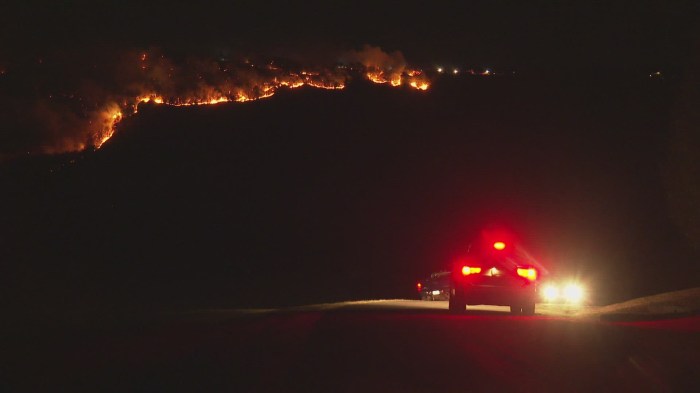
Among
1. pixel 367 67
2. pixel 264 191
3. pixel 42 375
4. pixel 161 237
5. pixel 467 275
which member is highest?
pixel 367 67

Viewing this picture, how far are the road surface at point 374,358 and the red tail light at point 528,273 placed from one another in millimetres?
4631

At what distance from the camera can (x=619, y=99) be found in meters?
55.9

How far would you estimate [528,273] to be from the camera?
1967 centimetres

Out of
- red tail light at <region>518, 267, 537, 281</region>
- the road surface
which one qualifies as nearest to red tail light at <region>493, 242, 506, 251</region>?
red tail light at <region>518, 267, 537, 281</region>

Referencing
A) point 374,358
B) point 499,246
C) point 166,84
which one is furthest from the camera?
point 166,84

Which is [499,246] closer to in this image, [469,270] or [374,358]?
[469,270]

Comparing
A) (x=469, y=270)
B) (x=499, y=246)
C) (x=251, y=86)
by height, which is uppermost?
(x=251, y=86)

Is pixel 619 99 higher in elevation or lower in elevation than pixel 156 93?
higher

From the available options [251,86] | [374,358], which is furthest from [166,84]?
[374,358]

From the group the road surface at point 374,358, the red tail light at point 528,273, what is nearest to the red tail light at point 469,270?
the red tail light at point 528,273

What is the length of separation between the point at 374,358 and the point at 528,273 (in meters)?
10.3

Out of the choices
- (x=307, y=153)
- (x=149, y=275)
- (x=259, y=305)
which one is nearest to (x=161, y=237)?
(x=149, y=275)

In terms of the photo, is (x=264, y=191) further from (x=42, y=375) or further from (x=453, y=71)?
(x=42, y=375)

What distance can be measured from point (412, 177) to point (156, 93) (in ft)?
57.4
